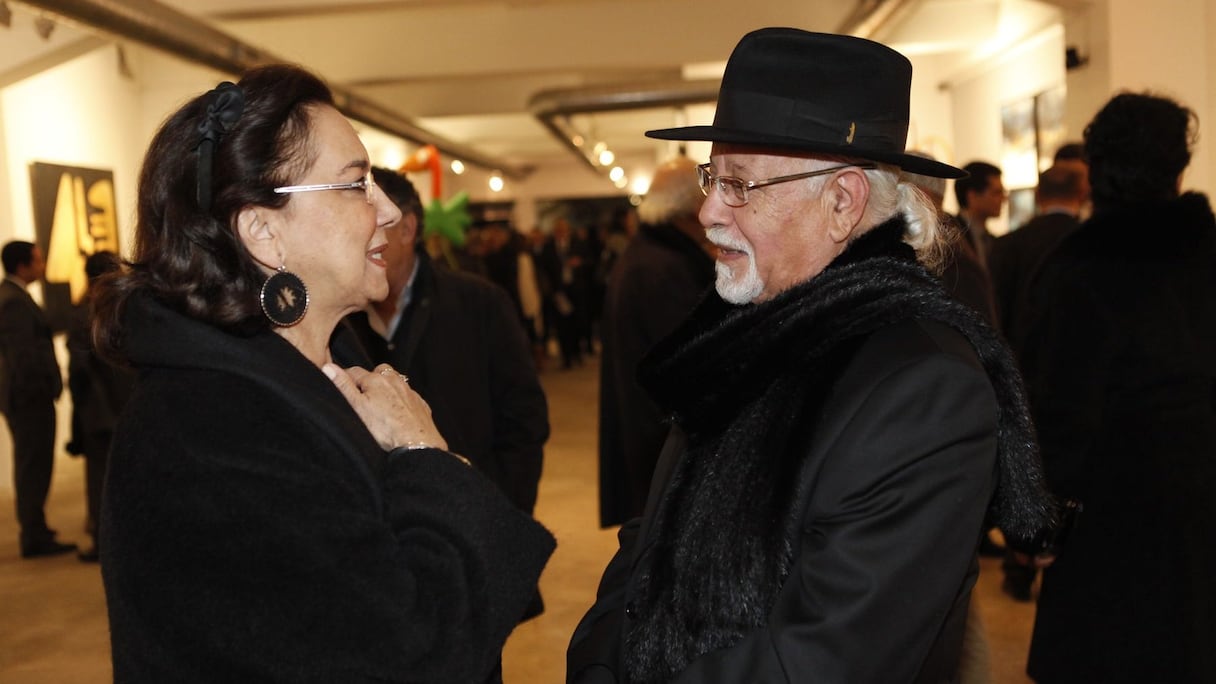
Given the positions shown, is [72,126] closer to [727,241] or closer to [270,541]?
[727,241]

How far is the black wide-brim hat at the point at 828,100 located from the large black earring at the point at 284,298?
0.65 meters

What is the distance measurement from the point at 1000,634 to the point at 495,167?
19.4 meters

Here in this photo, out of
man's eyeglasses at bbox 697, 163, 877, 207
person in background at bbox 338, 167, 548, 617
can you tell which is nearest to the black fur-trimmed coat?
man's eyeglasses at bbox 697, 163, 877, 207

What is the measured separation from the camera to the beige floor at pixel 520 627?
4332 mm

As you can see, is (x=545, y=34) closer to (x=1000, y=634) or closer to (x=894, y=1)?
(x=894, y=1)

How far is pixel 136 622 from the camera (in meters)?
1.33

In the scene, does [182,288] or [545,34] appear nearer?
[182,288]

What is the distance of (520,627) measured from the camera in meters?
4.77

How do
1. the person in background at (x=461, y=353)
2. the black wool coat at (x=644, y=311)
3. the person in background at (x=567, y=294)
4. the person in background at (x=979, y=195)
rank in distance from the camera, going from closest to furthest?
the person in background at (x=461, y=353)
the black wool coat at (x=644, y=311)
the person in background at (x=979, y=195)
the person in background at (x=567, y=294)

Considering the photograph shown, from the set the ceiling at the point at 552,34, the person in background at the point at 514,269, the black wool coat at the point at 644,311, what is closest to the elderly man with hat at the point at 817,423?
the black wool coat at the point at 644,311

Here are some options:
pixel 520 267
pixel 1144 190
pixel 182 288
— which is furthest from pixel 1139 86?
pixel 520 267

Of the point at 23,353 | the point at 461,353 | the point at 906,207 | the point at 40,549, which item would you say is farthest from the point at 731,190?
the point at 40,549

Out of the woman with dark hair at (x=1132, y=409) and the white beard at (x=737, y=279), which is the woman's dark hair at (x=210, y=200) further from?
the woman with dark hair at (x=1132, y=409)

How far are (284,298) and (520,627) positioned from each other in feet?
11.6
